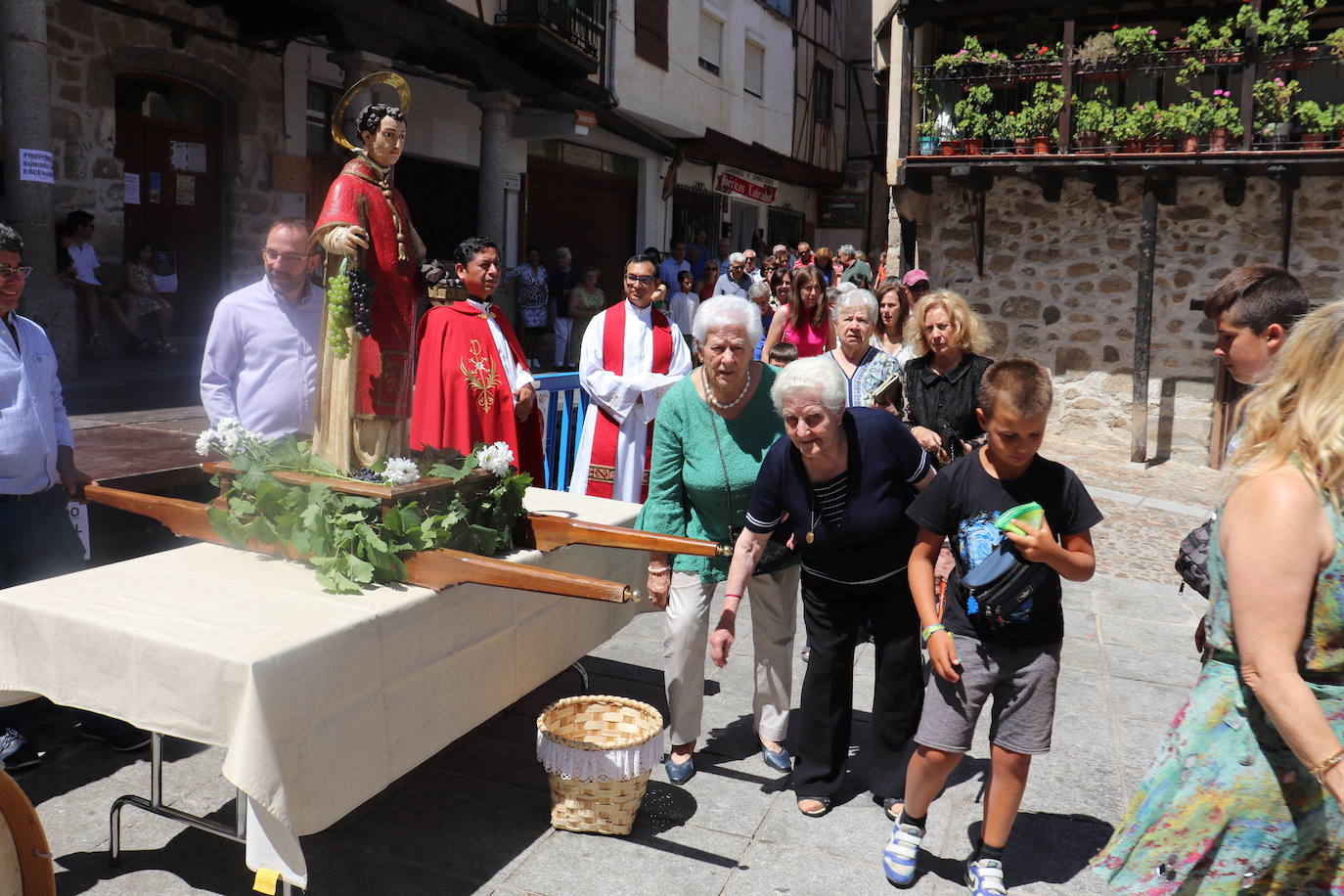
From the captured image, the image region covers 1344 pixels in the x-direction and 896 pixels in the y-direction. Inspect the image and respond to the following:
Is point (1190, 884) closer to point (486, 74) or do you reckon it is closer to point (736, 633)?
point (736, 633)

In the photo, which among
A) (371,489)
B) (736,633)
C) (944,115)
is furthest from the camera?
(944,115)

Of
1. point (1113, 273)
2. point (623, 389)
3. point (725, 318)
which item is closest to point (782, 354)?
point (623, 389)

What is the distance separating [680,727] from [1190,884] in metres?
2.05

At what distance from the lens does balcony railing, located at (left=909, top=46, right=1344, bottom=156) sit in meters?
11.0

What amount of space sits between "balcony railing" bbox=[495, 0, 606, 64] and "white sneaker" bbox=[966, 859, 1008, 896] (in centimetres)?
1204

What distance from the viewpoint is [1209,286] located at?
11.9 meters

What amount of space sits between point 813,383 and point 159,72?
9.14m

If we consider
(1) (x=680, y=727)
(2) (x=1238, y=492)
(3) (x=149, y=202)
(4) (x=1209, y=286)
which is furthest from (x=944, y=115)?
(2) (x=1238, y=492)

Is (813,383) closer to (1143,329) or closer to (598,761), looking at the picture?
(598,761)

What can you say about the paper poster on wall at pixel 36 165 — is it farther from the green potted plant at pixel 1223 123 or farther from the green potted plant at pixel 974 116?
the green potted plant at pixel 1223 123

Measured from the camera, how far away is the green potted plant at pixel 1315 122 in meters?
10.8

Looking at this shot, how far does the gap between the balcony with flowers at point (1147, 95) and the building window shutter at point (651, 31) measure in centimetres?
652

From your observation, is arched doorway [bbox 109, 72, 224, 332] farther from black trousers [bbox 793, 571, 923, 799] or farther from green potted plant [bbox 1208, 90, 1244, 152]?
green potted plant [bbox 1208, 90, 1244, 152]

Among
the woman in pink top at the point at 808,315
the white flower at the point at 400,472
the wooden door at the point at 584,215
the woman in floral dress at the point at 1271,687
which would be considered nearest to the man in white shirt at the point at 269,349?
the white flower at the point at 400,472
